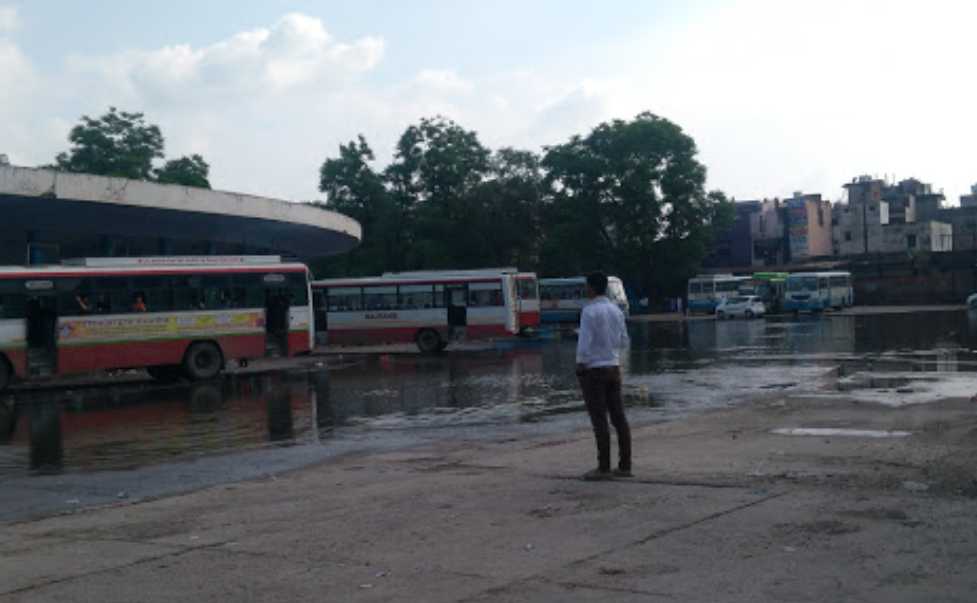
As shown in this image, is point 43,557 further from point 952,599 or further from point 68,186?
point 68,186

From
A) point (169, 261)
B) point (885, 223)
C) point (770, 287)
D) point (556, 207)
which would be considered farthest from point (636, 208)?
point (169, 261)

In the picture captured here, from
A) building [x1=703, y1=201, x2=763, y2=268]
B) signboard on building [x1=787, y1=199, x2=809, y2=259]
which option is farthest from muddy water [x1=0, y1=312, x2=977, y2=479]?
signboard on building [x1=787, y1=199, x2=809, y2=259]

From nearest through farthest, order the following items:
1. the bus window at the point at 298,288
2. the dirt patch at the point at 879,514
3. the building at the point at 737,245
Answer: the dirt patch at the point at 879,514
the bus window at the point at 298,288
the building at the point at 737,245

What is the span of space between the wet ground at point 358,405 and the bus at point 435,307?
5482 mm

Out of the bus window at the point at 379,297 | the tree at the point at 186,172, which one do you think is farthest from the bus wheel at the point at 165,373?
the tree at the point at 186,172

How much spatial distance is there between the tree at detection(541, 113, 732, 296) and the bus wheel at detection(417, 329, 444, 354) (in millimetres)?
35502

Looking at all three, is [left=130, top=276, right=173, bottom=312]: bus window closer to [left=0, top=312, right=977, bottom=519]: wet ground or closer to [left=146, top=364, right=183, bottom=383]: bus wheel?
[left=146, top=364, right=183, bottom=383]: bus wheel

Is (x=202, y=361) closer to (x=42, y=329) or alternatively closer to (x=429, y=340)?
(x=42, y=329)

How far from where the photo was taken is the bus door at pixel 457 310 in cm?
3675

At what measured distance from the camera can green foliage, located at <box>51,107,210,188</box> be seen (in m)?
63.9

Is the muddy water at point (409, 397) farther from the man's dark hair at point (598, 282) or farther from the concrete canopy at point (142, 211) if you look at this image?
the concrete canopy at point (142, 211)

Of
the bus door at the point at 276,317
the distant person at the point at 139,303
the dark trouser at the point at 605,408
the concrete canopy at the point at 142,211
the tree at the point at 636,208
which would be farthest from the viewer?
the tree at the point at 636,208

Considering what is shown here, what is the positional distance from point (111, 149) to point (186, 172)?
205 inches

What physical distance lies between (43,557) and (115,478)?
4.48 meters
